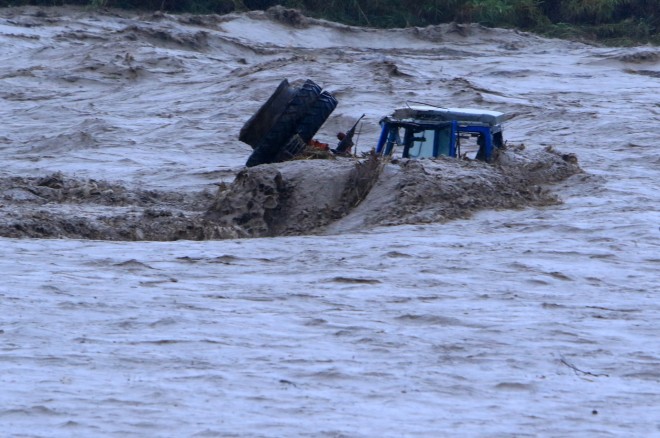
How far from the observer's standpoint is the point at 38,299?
6.66 meters

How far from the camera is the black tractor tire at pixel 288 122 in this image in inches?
431

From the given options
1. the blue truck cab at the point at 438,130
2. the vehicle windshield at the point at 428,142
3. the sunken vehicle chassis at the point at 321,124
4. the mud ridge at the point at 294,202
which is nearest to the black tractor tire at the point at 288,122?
the sunken vehicle chassis at the point at 321,124

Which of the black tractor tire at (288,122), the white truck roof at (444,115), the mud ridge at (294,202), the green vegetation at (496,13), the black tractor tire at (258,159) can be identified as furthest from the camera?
the green vegetation at (496,13)

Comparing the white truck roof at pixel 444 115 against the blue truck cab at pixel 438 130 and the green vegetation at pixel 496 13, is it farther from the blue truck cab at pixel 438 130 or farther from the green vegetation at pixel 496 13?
the green vegetation at pixel 496 13

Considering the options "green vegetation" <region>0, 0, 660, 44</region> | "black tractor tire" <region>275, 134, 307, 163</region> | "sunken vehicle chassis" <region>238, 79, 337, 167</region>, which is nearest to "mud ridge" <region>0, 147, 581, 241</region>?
"black tractor tire" <region>275, 134, 307, 163</region>

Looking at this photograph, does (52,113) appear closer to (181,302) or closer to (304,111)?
(304,111)

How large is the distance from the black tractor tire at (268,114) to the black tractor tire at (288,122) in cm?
6

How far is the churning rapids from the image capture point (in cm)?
509

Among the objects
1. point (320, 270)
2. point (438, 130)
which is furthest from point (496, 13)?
point (320, 270)

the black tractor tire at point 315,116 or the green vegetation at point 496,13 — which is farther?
the green vegetation at point 496,13

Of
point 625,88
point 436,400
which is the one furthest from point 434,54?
point 436,400

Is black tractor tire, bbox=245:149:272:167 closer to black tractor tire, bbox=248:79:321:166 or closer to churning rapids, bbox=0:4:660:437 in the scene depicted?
black tractor tire, bbox=248:79:321:166

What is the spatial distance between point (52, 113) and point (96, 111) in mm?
589

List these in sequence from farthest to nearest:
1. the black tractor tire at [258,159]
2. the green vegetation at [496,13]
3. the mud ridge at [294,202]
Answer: the green vegetation at [496,13], the black tractor tire at [258,159], the mud ridge at [294,202]
